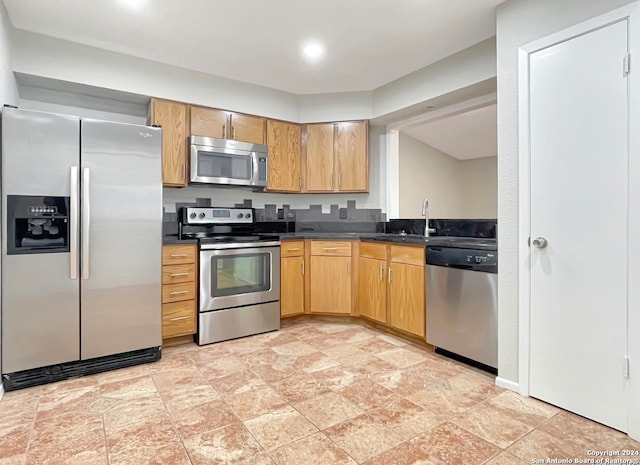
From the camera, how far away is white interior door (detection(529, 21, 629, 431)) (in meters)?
1.73

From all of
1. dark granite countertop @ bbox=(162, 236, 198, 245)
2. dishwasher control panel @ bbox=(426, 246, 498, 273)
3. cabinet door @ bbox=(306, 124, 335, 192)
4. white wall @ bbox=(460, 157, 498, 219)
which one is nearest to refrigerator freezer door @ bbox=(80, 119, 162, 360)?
dark granite countertop @ bbox=(162, 236, 198, 245)

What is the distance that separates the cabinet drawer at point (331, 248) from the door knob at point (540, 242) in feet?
5.80

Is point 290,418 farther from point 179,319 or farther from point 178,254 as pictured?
point 178,254

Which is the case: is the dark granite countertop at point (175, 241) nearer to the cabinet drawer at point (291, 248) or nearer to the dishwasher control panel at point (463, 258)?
the cabinet drawer at point (291, 248)

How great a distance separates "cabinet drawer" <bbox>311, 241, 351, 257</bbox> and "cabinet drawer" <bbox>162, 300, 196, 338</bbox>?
1240 mm

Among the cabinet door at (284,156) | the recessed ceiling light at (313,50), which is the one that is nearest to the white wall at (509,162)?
the recessed ceiling light at (313,50)

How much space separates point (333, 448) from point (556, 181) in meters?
1.77

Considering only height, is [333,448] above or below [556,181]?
below

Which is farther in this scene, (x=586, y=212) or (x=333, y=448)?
(x=586, y=212)

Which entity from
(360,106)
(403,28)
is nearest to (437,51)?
(403,28)

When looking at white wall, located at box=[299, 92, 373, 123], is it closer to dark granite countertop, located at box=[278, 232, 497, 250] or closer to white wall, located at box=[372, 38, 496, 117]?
white wall, located at box=[372, 38, 496, 117]

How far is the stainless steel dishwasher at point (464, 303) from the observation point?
2.37m

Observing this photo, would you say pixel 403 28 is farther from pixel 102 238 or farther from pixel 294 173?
pixel 102 238

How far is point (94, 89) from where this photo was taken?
114 inches
